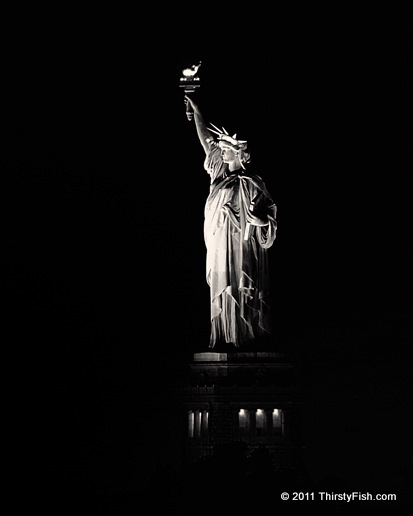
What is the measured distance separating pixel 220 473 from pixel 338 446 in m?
6.94

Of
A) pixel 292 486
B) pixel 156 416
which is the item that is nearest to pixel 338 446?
pixel 156 416

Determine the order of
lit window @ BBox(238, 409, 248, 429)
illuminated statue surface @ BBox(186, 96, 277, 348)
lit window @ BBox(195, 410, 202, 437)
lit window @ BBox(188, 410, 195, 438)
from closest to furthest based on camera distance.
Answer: lit window @ BBox(238, 409, 248, 429) < lit window @ BBox(195, 410, 202, 437) < lit window @ BBox(188, 410, 195, 438) < illuminated statue surface @ BBox(186, 96, 277, 348)

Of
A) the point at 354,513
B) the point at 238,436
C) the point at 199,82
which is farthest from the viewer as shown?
the point at 199,82

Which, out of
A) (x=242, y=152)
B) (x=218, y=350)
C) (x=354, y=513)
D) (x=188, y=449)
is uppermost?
(x=242, y=152)

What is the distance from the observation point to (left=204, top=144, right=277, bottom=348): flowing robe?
93.5ft

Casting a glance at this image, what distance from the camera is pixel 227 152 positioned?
94.5ft

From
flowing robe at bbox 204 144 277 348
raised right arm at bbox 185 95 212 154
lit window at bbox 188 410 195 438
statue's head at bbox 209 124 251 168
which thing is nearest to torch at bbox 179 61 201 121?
raised right arm at bbox 185 95 212 154

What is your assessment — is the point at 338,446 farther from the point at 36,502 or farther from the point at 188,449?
the point at 36,502

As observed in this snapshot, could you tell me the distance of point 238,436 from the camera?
27672 millimetres

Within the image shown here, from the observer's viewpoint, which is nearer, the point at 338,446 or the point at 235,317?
the point at 235,317

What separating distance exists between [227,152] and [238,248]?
1852 millimetres

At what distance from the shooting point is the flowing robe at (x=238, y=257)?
28.5 m

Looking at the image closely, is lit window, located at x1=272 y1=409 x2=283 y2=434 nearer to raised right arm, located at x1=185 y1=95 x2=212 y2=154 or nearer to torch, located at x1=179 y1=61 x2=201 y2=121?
raised right arm, located at x1=185 y1=95 x2=212 y2=154

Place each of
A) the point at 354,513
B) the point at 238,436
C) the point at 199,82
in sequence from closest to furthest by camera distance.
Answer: the point at 354,513
the point at 238,436
the point at 199,82
